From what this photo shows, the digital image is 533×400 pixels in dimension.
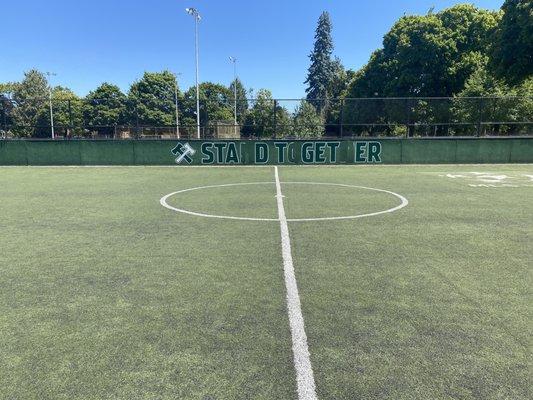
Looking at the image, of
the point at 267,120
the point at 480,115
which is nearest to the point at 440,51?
the point at 480,115

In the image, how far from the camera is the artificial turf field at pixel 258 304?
283 centimetres

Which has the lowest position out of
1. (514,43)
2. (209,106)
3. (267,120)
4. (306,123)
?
(306,123)

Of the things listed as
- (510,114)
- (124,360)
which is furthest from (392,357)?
(510,114)

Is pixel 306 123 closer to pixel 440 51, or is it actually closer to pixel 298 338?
pixel 298 338

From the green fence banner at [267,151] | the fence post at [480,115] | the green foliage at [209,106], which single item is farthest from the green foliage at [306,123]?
the fence post at [480,115]

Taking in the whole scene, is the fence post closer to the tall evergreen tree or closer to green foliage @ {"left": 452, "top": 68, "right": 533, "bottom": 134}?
green foliage @ {"left": 452, "top": 68, "right": 533, "bottom": 134}

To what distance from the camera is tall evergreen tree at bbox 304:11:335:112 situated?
285ft

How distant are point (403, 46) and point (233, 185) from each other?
118 ft

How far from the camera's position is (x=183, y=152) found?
830 inches

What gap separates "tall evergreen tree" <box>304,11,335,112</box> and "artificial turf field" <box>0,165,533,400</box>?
270ft

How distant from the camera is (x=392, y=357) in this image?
10.2 feet

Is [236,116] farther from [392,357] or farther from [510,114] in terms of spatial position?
[392,357]

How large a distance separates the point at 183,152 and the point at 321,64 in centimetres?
7232

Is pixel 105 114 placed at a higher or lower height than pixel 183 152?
higher
